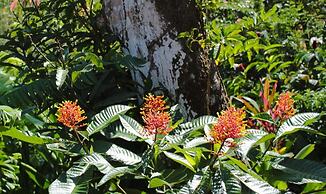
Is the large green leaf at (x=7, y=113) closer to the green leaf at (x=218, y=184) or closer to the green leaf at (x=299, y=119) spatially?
the green leaf at (x=218, y=184)

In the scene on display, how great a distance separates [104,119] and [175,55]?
63 centimetres

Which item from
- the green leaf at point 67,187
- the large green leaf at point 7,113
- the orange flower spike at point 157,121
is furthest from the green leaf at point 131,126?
the large green leaf at point 7,113

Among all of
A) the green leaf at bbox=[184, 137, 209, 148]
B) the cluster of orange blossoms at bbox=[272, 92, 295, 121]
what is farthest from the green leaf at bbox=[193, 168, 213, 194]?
the cluster of orange blossoms at bbox=[272, 92, 295, 121]

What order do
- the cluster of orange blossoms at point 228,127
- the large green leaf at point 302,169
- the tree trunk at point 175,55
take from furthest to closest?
the tree trunk at point 175,55 → the large green leaf at point 302,169 → the cluster of orange blossoms at point 228,127

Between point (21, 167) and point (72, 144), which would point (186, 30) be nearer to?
point (72, 144)

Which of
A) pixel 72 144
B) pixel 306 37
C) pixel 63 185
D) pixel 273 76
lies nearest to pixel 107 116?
pixel 72 144

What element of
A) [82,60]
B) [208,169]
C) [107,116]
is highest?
[82,60]

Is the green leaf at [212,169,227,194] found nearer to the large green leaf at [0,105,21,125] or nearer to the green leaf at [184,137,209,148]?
the green leaf at [184,137,209,148]

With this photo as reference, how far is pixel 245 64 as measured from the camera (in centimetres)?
396

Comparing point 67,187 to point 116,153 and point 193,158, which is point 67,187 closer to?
point 116,153

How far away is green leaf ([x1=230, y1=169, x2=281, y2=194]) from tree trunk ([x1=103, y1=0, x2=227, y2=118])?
712 millimetres

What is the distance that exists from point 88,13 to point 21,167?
87 centimetres

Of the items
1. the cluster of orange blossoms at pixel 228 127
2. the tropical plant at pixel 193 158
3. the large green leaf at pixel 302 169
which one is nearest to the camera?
the cluster of orange blossoms at pixel 228 127

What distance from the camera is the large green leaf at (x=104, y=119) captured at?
2229mm
